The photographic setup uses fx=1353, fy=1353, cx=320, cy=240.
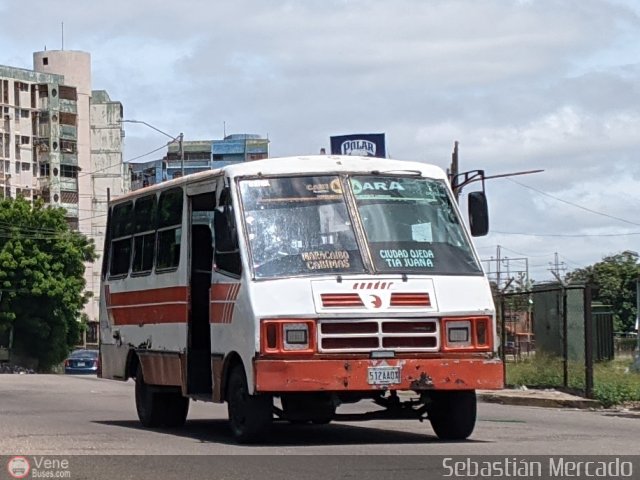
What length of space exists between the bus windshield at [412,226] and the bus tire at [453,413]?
1304mm

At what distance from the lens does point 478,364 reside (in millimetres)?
13430

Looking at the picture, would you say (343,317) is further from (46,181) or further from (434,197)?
(46,181)

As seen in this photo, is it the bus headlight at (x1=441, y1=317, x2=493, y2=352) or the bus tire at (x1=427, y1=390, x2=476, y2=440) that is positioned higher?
the bus headlight at (x1=441, y1=317, x2=493, y2=352)

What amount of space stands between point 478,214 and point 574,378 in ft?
33.7

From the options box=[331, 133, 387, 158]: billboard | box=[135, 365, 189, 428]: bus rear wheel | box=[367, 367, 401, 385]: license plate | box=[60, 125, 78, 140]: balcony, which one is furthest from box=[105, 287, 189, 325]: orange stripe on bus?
box=[60, 125, 78, 140]: balcony

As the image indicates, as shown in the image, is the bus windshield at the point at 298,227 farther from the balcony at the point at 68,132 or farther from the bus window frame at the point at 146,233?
the balcony at the point at 68,132

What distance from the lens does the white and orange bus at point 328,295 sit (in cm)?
1309

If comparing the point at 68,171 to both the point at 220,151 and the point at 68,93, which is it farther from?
the point at 220,151

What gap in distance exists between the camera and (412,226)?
554 inches

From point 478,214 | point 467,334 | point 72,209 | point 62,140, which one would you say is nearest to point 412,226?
point 478,214

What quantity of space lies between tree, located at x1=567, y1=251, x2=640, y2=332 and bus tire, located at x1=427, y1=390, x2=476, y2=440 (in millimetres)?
66140

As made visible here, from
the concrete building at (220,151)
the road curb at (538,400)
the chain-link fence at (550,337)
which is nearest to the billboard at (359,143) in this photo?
the chain-link fence at (550,337)

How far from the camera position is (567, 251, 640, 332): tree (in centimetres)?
8144

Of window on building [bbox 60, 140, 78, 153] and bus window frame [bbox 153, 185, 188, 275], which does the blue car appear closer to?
bus window frame [bbox 153, 185, 188, 275]
